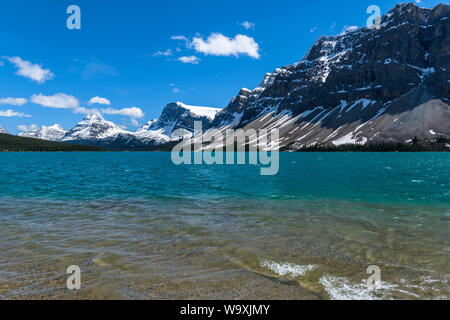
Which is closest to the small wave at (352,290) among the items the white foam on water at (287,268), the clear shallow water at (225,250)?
the clear shallow water at (225,250)

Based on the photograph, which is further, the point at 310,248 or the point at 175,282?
the point at 310,248

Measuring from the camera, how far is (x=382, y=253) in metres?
13.7

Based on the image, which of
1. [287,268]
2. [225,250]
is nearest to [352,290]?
[287,268]

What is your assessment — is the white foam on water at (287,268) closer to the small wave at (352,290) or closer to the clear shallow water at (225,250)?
the clear shallow water at (225,250)

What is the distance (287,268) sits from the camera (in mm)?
11828

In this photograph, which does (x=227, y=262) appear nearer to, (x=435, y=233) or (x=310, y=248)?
(x=310, y=248)

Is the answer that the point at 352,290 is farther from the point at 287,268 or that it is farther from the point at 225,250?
the point at 225,250

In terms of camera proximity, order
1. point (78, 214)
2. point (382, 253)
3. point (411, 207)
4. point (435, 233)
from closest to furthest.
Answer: point (382, 253) → point (435, 233) → point (78, 214) → point (411, 207)

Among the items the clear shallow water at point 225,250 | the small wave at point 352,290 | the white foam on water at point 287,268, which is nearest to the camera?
the small wave at point 352,290

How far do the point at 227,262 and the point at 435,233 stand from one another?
13904 mm

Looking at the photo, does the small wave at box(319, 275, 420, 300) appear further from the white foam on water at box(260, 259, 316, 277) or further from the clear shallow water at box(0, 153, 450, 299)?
the white foam on water at box(260, 259, 316, 277)

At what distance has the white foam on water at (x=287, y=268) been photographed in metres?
11.3
